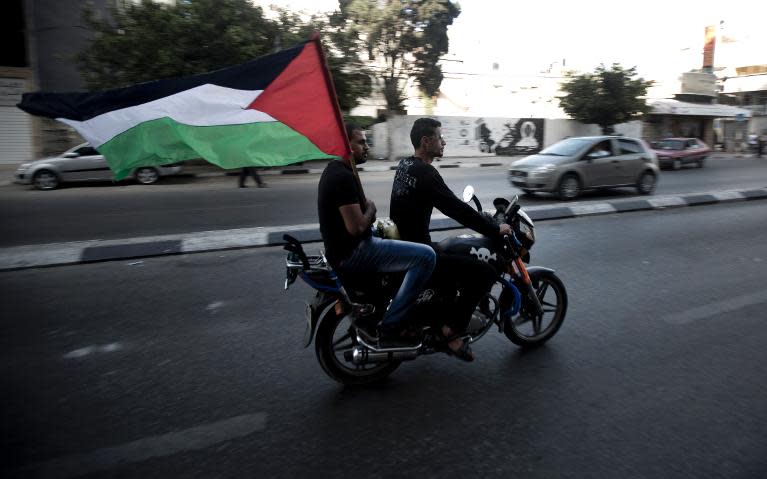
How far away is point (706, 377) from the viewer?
364 centimetres

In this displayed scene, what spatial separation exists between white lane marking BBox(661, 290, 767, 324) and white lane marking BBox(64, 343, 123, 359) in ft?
15.3

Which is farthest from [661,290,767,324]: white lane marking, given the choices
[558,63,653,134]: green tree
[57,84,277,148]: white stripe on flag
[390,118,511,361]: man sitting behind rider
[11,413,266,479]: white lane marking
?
[558,63,653,134]: green tree

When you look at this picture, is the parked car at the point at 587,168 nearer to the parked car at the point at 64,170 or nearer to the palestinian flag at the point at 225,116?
the parked car at the point at 64,170

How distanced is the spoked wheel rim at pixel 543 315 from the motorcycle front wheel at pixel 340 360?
1.16 m

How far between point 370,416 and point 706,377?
2340mm

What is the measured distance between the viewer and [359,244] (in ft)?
10.9

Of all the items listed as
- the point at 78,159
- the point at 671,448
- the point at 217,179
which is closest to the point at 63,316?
the point at 671,448

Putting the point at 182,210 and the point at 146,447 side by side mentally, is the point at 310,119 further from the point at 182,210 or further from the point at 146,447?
the point at 182,210

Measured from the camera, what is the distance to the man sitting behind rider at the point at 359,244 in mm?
3182

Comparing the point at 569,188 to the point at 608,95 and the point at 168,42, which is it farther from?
the point at 608,95

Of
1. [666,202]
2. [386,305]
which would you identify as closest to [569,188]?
[666,202]

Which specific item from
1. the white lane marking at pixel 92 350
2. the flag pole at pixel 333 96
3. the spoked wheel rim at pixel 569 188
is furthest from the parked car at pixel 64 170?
the flag pole at pixel 333 96

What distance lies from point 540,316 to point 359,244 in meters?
1.73

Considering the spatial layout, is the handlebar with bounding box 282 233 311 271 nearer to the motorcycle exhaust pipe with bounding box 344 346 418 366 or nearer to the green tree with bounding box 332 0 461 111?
the motorcycle exhaust pipe with bounding box 344 346 418 366
